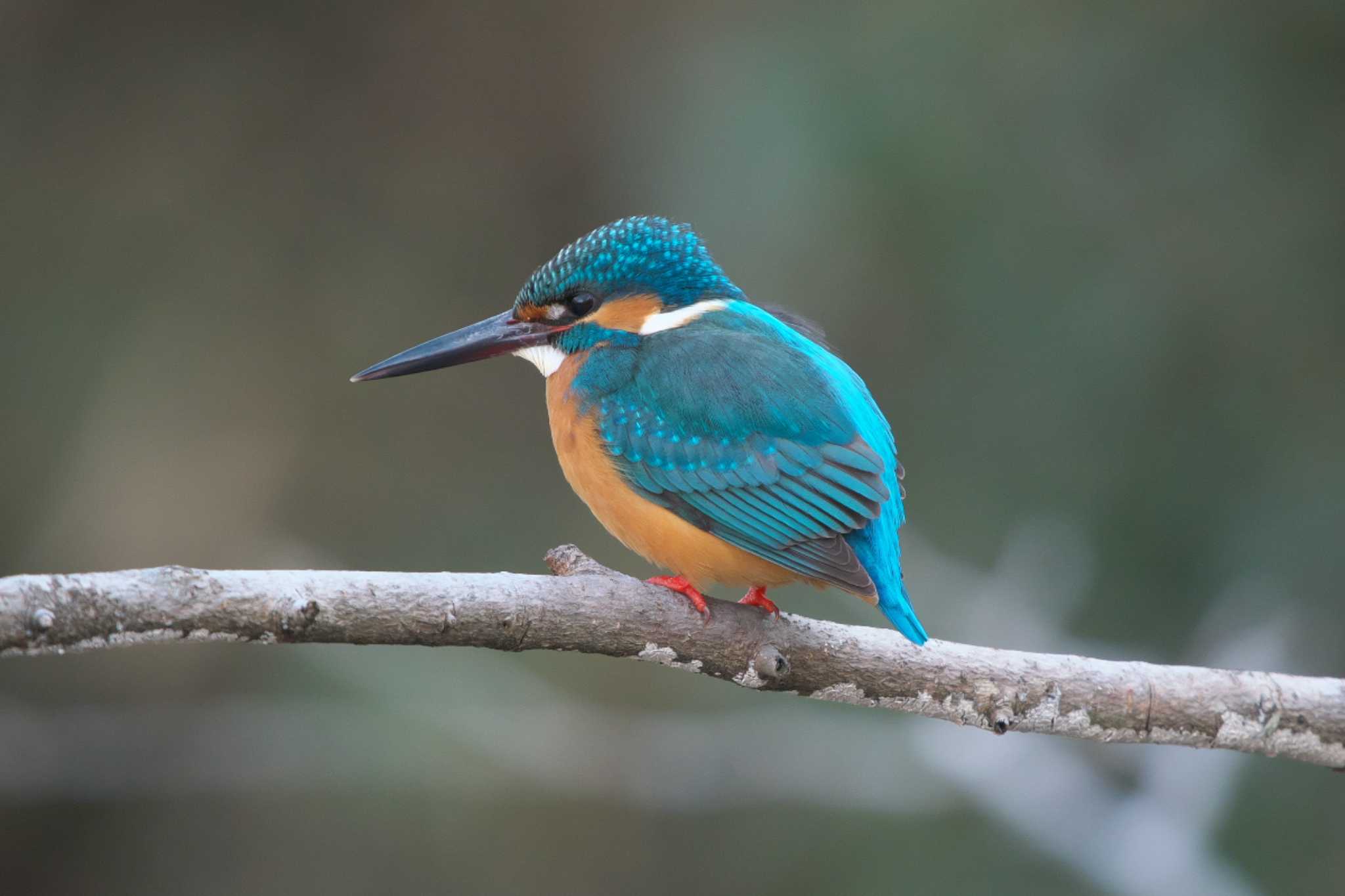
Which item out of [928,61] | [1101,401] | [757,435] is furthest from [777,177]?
[757,435]

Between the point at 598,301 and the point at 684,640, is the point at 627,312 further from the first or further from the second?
the point at 684,640

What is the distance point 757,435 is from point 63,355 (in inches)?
135

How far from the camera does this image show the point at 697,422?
8.46ft

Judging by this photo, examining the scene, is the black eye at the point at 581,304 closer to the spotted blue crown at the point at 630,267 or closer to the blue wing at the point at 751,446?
the spotted blue crown at the point at 630,267

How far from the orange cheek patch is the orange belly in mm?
127

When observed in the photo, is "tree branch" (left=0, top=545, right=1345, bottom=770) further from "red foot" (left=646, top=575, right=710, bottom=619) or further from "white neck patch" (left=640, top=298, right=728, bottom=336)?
"white neck patch" (left=640, top=298, right=728, bottom=336)

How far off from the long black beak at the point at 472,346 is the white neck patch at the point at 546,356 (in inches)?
0.5

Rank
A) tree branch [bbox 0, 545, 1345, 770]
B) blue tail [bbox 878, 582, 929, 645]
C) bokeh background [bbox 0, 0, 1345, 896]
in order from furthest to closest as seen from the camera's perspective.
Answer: bokeh background [bbox 0, 0, 1345, 896], blue tail [bbox 878, 582, 929, 645], tree branch [bbox 0, 545, 1345, 770]

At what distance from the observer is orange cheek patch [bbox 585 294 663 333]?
280 centimetres

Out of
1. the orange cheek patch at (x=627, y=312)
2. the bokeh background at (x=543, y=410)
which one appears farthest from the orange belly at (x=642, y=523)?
the bokeh background at (x=543, y=410)

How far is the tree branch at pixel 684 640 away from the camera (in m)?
1.80

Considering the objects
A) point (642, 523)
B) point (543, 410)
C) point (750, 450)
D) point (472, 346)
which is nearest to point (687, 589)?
point (642, 523)

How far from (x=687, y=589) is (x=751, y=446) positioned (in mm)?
300

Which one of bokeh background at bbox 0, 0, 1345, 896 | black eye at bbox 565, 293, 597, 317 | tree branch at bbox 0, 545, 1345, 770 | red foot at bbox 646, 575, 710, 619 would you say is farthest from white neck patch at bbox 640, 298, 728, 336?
bokeh background at bbox 0, 0, 1345, 896
